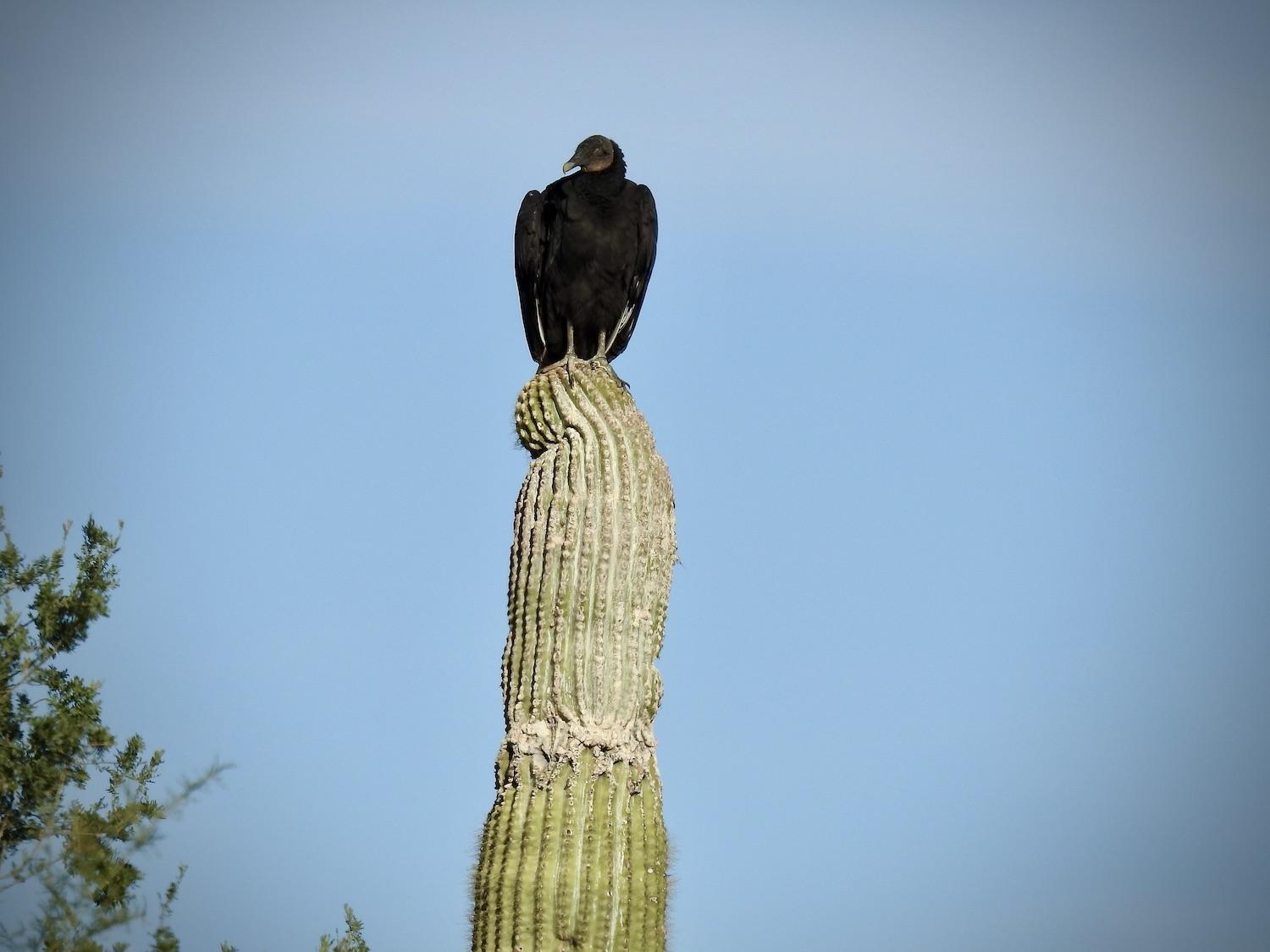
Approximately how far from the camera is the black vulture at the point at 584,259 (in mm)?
9609

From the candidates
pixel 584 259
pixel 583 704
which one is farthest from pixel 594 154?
pixel 583 704

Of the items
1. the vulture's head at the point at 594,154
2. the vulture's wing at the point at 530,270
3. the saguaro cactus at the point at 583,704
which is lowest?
the saguaro cactus at the point at 583,704

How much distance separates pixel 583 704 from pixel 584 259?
3135 mm

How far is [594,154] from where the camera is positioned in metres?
9.95

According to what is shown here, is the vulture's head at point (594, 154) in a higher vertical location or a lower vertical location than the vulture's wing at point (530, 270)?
higher

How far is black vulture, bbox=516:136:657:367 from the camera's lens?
961 cm

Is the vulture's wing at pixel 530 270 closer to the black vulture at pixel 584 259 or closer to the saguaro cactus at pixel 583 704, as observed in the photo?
the black vulture at pixel 584 259

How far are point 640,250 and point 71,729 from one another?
3.81m

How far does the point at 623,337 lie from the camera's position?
9906mm

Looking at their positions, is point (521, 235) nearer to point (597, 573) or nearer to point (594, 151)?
point (594, 151)

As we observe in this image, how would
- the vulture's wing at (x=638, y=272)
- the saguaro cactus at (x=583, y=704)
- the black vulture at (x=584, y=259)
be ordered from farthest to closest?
1. the vulture's wing at (x=638, y=272)
2. the black vulture at (x=584, y=259)
3. the saguaro cactus at (x=583, y=704)

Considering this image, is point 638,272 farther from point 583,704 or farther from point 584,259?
point 583,704

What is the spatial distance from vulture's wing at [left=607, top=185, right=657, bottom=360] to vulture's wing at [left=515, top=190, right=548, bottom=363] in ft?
1.34

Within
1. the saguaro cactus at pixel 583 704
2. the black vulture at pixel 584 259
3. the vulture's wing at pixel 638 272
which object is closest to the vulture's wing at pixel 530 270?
the black vulture at pixel 584 259
